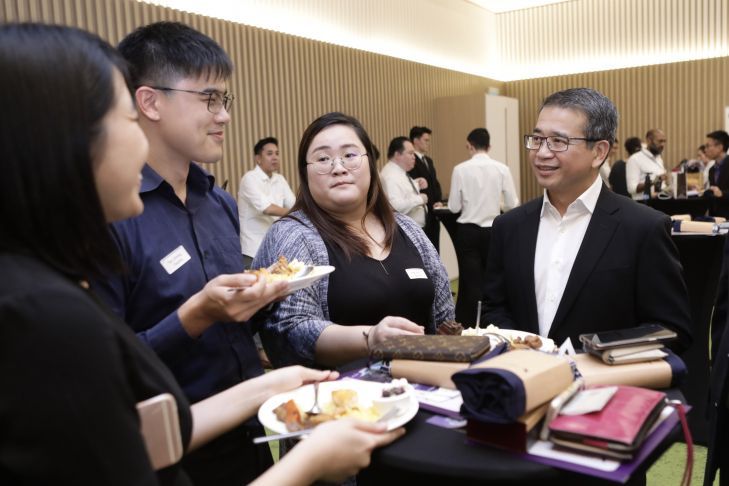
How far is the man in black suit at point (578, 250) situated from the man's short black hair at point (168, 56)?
1184mm

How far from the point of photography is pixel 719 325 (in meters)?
2.07

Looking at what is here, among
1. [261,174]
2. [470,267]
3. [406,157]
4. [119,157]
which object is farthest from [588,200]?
[406,157]

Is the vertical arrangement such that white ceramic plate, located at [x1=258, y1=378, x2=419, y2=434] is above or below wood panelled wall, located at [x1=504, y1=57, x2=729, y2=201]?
below

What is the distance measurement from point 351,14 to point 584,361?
7.79 meters

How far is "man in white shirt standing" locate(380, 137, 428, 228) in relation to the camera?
21.9 feet

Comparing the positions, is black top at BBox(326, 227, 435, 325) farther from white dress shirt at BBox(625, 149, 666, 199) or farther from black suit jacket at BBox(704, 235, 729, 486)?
white dress shirt at BBox(625, 149, 666, 199)

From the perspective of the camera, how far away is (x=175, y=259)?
62.4 inches

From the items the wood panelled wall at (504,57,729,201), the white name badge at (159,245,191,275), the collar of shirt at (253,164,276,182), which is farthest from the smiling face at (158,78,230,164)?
the wood panelled wall at (504,57,729,201)

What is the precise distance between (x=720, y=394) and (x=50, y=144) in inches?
78.0

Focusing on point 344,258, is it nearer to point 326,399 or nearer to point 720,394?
point 326,399

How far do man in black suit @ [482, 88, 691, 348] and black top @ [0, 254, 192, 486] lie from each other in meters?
1.63

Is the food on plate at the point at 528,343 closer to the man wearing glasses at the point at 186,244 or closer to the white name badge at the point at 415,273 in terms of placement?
the white name badge at the point at 415,273

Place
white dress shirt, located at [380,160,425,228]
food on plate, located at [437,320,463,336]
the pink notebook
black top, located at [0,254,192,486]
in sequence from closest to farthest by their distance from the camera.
A: black top, located at [0,254,192,486] < the pink notebook < food on plate, located at [437,320,463,336] < white dress shirt, located at [380,160,425,228]

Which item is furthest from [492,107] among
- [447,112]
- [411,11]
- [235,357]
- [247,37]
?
[235,357]
